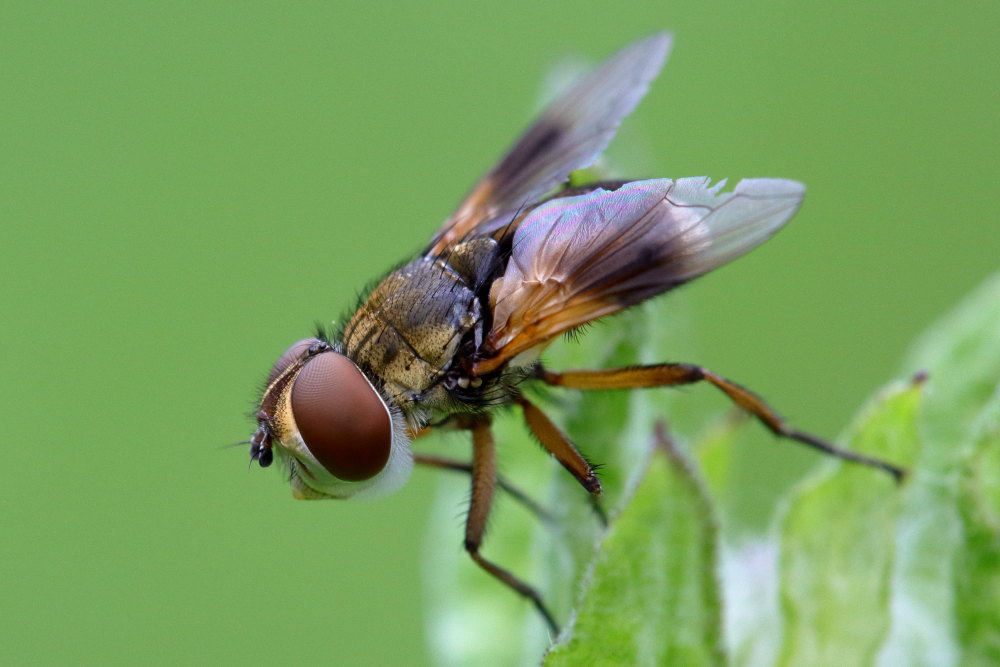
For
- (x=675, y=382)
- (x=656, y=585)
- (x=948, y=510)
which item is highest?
(x=656, y=585)

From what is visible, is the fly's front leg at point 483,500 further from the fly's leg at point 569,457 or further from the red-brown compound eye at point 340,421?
the red-brown compound eye at point 340,421

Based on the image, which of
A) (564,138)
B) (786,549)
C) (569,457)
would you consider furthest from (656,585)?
(564,138)

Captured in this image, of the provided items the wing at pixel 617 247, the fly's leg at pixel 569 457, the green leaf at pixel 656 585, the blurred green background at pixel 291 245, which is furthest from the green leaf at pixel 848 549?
the blurred green background at pixel 291 245

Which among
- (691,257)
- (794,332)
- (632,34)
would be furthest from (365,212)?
(691,257)

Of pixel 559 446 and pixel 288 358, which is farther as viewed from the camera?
pixel 288 358

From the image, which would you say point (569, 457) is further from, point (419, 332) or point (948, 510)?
point (948, 510)

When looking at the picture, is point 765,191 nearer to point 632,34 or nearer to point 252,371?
point 252,371

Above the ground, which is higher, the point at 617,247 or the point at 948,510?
the point at 617,247
